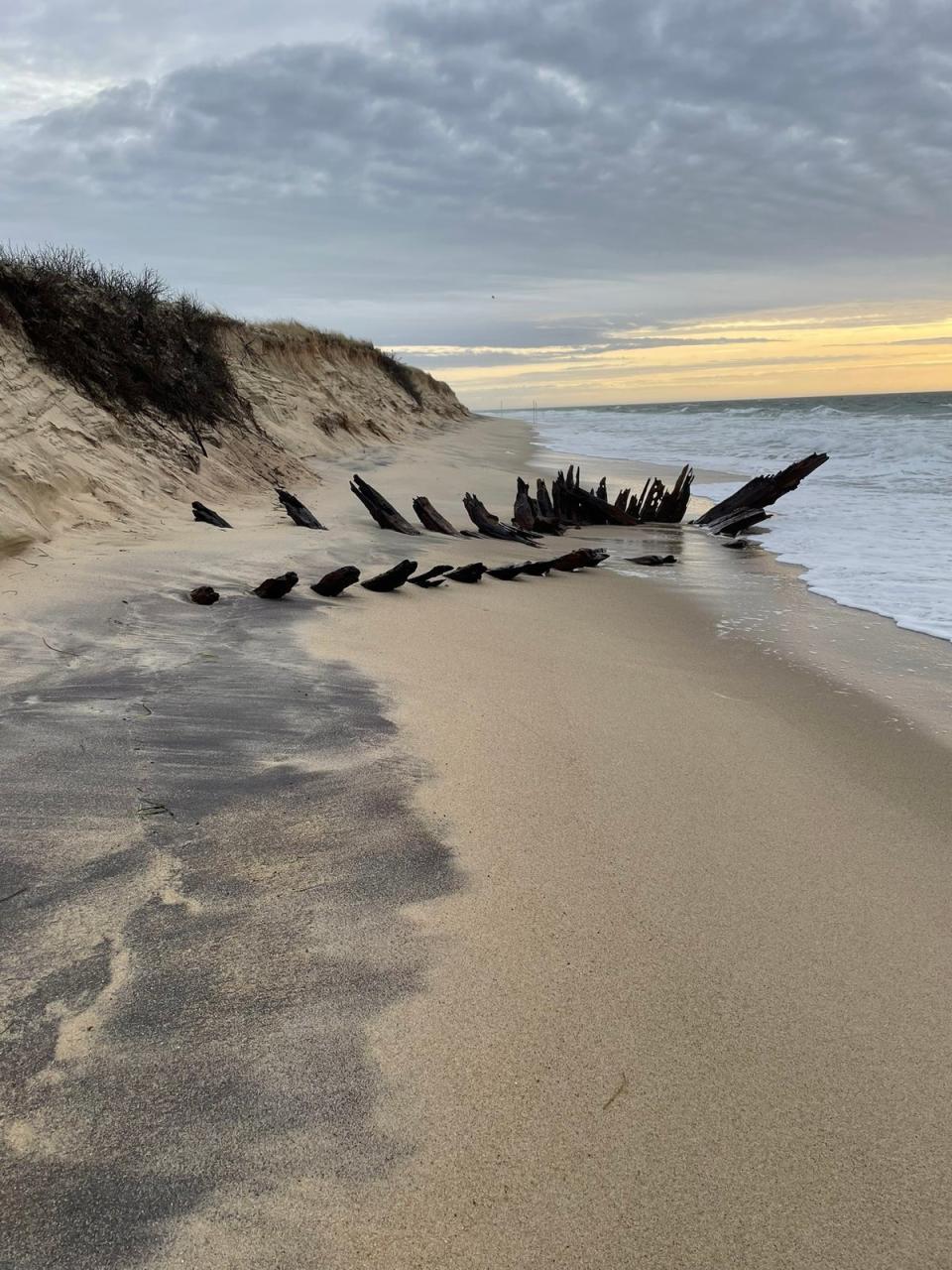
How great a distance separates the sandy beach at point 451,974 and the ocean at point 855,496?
4.03 metres

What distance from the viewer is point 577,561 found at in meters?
8.56

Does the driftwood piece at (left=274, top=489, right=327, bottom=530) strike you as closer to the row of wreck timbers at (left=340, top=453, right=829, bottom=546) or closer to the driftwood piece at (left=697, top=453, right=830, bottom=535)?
the row of wreck timbers at (left=340, top=453, right=829, bottom=546)

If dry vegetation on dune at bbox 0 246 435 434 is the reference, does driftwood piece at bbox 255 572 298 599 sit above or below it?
below

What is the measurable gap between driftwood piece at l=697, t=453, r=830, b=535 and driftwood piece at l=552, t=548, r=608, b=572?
13.3 feet

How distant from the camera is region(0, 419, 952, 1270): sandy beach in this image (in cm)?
147

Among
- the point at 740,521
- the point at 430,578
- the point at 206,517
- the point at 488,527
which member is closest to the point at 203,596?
the point at 430,578

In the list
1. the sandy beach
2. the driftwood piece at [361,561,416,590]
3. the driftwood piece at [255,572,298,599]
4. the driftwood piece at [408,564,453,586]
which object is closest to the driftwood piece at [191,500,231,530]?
the driftwood piece at [408,564,453,586]

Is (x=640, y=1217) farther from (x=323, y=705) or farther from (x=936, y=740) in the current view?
(x=936, y=740)

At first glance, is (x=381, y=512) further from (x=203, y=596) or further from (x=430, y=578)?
(x=203, y=596)

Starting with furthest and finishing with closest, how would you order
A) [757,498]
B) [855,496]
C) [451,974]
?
[855,496]
[757,498]
[451,974]

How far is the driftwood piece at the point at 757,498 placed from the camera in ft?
39.9

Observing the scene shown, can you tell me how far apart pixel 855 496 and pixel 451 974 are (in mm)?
15361

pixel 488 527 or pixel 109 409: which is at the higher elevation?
pixel 109 409

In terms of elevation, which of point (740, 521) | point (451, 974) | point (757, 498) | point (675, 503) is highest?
point (757, 498)
